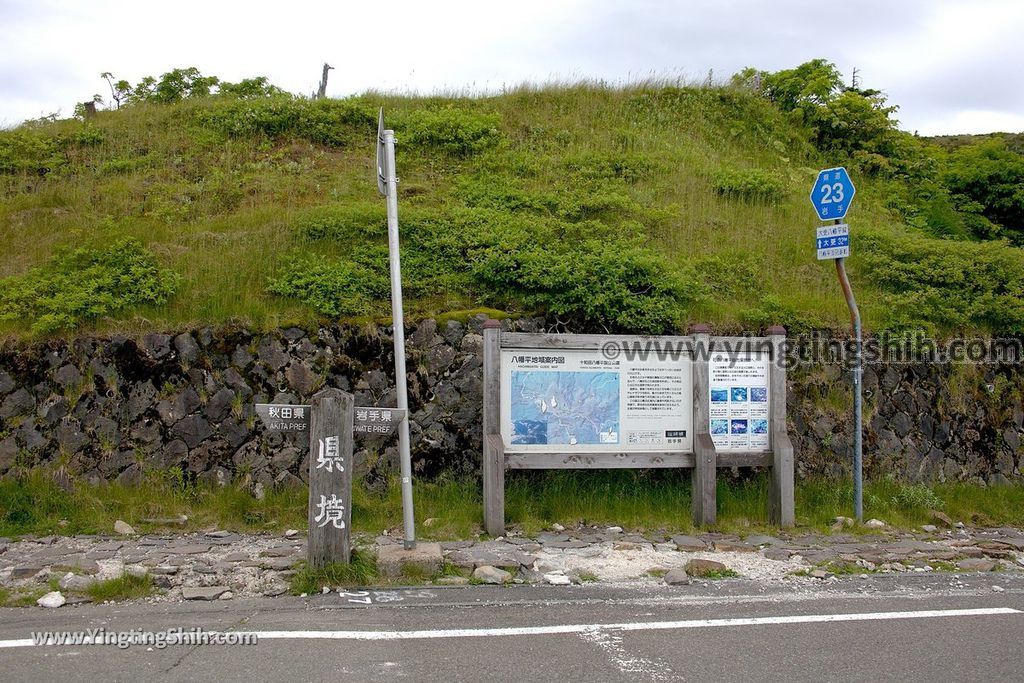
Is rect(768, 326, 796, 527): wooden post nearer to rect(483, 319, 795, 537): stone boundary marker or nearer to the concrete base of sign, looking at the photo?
rect(483, 319, 795, 537): stone boundary marker

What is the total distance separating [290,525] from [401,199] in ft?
19.7

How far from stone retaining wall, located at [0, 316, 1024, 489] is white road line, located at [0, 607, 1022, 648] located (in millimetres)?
3672

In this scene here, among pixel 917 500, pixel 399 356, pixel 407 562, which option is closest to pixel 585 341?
pixel 399 356

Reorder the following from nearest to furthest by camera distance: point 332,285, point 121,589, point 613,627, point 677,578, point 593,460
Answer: point 613,627 → point 121,589 → point 677,578 → point 593,460 → point 332,285

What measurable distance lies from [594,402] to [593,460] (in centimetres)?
65

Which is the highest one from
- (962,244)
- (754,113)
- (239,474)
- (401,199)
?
(754,113)

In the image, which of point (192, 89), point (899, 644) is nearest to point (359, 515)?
point (899, 644)

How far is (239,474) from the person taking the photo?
9.05 meters

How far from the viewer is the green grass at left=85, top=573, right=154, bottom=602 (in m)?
6.31

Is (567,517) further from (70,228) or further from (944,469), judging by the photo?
(70,228)

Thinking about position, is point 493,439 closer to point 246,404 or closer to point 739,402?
point 739,402

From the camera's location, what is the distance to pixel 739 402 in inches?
359

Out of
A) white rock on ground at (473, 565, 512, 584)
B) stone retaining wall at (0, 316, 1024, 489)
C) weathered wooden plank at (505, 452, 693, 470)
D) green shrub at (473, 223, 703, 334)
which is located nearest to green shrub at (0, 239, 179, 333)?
stone retaining wall at (0, 316, 1024, 489)

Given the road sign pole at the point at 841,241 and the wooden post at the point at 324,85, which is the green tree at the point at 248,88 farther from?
the road sign pole at the point at 841,241
